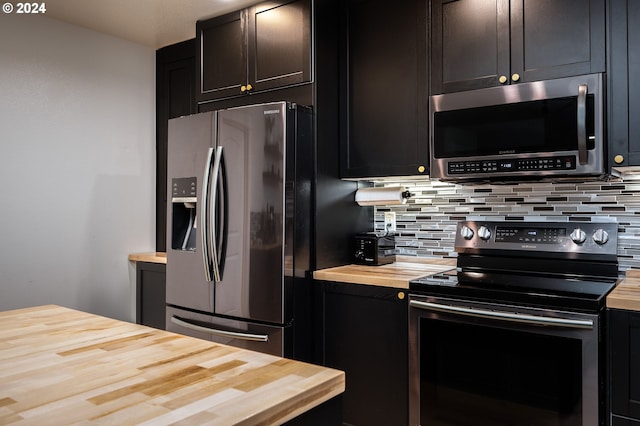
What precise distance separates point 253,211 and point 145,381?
1.58 m

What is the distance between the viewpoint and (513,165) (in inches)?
86.8

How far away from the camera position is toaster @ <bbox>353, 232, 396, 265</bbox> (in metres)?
2.73

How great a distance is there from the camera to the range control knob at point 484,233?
2.52 meters

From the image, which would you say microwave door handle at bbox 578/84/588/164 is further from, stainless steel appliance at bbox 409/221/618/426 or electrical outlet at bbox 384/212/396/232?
electrical outlet at bbox 384/212/396/232

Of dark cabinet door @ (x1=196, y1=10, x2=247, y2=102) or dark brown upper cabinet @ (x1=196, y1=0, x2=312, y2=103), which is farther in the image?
dark cabinet door @ (x1=196, y1=10, x2=247, y2=102)

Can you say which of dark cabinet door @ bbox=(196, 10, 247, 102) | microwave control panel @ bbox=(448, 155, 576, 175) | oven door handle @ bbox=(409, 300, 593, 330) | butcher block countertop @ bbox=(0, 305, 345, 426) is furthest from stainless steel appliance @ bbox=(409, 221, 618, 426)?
dark cabinet door @ bbox=(196, 10, 247, 102)

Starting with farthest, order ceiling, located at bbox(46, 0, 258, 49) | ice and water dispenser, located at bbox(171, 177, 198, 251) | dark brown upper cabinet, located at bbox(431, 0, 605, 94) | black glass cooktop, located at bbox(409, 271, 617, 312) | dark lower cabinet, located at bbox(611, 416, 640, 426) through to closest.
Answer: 1. ceiling, located at bbox(46, 0, 258, 49)
2. ice and water dispenser, located at bbox(171, 177, 198, 251)
3. dark brown upper cabinet, located at bbox(431, 0, 605, 94)
4. black glass cooktop, located at bbox(409, 271, 617, 312)
5. dark lower cabinet, located at bbox(611, 416, 640, 426)

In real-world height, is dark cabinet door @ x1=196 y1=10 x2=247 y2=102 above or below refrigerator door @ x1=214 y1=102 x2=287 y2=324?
above

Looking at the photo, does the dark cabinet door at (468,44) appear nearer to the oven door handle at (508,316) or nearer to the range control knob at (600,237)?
the range control knob at (600,237)

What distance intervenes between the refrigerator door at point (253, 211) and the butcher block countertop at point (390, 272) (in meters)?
0.28

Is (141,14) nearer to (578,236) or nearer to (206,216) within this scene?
(206,216)

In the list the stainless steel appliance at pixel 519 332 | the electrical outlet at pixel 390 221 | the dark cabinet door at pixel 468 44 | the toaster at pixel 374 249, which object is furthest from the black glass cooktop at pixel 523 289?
the dark cabinet door at pixel 468 44

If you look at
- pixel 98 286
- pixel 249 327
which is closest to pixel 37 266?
pixel 98 286

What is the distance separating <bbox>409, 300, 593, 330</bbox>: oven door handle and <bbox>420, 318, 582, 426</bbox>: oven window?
63mm
